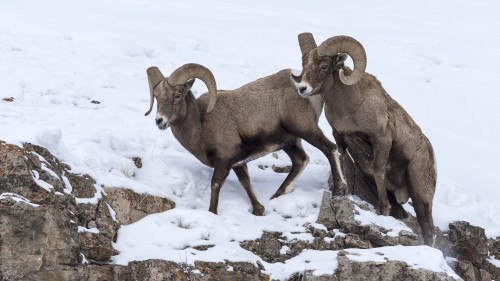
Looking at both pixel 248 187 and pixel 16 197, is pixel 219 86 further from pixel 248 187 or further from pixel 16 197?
pixel 16 197

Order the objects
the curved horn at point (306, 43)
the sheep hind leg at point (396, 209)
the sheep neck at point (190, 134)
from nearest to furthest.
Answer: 1. the curved horn at point (306, 43)
2. the sheep neck at point (190, 134)
3. the sheep hind leg at point (396, 209)

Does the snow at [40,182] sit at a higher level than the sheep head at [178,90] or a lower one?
lower

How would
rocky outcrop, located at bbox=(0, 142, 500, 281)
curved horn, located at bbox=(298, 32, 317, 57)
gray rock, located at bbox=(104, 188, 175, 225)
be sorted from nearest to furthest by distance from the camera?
rocky outcrop, located at bbox=(0, 142, 500, 281) → gray rock, located at bbox=(104, 188, 175, 225) → curved horn, located at bbox=(298, 32, 317, 57)

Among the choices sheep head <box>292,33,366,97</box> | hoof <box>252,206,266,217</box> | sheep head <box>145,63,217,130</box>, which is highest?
sheep head <box>292,33,366,97</box>

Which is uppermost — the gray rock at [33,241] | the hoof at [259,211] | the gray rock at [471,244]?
the gray rock at [33,241]

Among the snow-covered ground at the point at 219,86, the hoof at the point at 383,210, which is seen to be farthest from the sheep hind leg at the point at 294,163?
the hoof at the point at 383,210

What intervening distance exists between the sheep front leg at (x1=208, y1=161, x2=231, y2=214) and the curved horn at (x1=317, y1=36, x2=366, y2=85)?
188 cm

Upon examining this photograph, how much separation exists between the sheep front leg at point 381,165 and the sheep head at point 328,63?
90 cm

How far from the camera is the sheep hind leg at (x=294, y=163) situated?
465 inches

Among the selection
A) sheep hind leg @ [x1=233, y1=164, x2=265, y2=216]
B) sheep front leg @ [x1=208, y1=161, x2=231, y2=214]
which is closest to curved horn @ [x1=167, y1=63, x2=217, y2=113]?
sheep front leg @ [x1=208, y1=161, x2=231, y2=214]

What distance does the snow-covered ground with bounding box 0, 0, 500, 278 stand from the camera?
10508 millimetres

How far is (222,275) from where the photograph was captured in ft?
31.0

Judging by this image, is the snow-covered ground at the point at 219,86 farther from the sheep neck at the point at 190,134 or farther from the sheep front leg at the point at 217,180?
the sheep neck at the point at 190,134

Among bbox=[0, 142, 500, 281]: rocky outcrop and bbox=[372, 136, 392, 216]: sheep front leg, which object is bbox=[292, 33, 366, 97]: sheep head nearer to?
bbox=[372, 136, 392, 216]: sheep front leg
